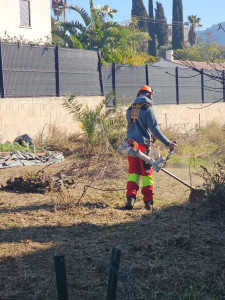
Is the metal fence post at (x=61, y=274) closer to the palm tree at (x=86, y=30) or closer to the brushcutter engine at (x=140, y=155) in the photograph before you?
the brushcutter engine at (x=140, y=155)

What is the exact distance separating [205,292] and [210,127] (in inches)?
605

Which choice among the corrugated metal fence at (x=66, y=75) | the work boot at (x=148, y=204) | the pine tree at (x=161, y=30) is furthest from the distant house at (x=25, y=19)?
the pine tree at (x=161, y=30)

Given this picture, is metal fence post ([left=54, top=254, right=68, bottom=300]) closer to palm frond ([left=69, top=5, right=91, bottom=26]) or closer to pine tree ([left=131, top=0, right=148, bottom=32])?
palm frond ([left=69, top=5, right=91, bottom=26])

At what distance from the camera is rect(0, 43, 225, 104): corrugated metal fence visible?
13.8 m

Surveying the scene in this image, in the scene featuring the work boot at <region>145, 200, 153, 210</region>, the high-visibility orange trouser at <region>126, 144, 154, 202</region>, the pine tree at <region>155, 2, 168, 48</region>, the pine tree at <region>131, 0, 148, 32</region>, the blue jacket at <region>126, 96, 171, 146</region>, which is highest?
the pine tree at <region>131, 0, 148, 32</region>

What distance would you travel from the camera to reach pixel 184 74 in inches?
848

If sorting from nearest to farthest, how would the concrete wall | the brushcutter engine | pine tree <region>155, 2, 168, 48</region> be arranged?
the brushcutter engine, the concrete wall, pine tree <region>155, 2, 168, 48</region>

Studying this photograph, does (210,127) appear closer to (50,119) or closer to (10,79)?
(50,119)

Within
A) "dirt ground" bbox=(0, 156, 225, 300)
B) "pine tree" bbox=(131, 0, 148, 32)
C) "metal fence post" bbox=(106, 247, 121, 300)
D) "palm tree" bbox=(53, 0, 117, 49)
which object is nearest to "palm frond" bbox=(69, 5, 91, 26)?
"palm tree" bbox=(53, 0, 117, 49)

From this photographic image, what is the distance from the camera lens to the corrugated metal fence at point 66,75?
13.8m

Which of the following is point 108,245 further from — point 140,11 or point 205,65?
point 140,11

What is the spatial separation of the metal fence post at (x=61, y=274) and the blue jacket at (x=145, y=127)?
14.2 feet

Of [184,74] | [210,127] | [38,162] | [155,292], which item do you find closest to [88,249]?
[155,292]

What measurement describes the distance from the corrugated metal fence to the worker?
5.11 metres
